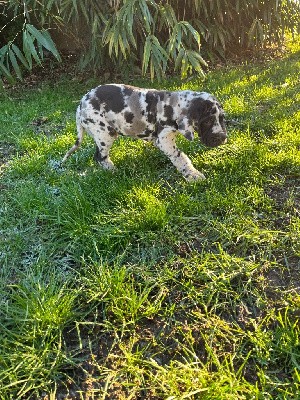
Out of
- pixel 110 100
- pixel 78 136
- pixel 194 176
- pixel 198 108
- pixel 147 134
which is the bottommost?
pixel 194 176

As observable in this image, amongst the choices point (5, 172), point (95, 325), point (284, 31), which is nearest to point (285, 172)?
→ point (95, 325)

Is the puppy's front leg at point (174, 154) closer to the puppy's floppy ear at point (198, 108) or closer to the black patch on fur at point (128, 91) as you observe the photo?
the puppy's floppy ear at point (198, 108)

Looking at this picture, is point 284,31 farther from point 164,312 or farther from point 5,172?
point 164,312

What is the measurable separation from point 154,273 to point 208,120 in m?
1.67

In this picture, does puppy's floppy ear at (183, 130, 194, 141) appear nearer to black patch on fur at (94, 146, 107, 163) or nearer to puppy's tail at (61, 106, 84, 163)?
black patch on fur at (94, 146, 107, 163)

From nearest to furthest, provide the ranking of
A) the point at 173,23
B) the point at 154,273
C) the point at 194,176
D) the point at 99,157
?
the point at 154,273 → the point at 194,176 → the point at 99,157 → the point at 173,23

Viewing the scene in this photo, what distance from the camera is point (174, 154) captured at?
4.09 m

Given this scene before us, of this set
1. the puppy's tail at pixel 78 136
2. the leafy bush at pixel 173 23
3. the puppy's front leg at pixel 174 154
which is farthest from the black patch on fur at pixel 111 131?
the leafy bush at pixel 173 23

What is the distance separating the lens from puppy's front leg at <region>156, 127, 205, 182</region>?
4034mm

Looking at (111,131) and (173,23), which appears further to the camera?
(173,23)

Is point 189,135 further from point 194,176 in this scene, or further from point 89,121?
point 89,121

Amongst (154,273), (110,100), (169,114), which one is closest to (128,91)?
(110,100)

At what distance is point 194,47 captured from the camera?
26.0 ft

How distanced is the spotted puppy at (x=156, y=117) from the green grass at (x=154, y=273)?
307 mm
